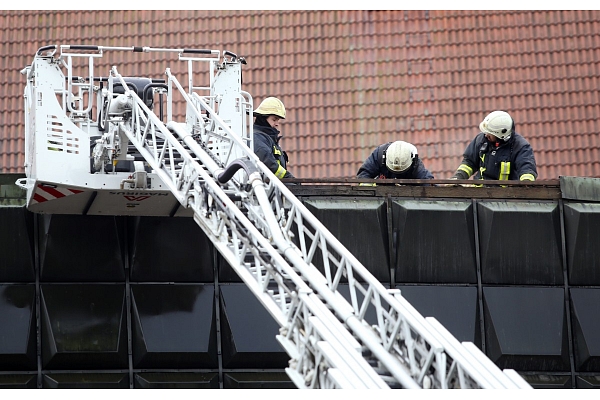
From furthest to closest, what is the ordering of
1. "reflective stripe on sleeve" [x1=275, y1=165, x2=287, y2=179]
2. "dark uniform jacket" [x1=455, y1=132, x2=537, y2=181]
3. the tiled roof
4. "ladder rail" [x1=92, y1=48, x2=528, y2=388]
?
the tiled roof < "dark uniform jacket" [x1=455, y1=132, x2=537, y2=181] < "reflective stripe on sleeve" [x1=275, y1=165, x2=287, y2=179] < "ladder rail" [x1=92, y1=48, x2=528, y2=388]

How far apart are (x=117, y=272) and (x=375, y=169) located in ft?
10.8

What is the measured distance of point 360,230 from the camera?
12.0 metres

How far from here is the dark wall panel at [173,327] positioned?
38.9 ft

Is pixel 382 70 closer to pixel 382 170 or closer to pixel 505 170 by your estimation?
pixel 382 170

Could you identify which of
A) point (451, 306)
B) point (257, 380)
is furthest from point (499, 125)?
point (257, 380)

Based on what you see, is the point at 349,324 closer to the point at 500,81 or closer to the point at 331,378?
the point at 331,378

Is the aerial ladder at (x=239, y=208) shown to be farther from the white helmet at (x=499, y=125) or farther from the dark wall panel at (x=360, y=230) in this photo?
the white helmet at (x=499, y=125)

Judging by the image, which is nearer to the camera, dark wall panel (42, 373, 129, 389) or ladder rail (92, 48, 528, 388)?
ladder rail (92, 48, 528, 388)

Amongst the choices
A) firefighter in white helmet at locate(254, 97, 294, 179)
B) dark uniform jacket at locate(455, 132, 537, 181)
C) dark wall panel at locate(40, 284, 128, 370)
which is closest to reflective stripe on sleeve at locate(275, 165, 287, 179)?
firefighter in white helmet at locate(254, 97, 294, 179)

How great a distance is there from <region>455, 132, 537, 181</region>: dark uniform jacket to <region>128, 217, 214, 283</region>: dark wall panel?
136 inches

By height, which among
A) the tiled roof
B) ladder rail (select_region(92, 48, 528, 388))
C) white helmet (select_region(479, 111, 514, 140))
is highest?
the tiled roof

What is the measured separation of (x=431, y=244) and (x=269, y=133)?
2350 mm

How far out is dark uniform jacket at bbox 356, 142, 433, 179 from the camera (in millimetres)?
12578

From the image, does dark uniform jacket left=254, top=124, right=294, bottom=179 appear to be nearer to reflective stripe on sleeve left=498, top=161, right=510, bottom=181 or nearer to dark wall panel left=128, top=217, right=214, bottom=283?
dark wall panel left=128, top=217, right=214, bottom=283
